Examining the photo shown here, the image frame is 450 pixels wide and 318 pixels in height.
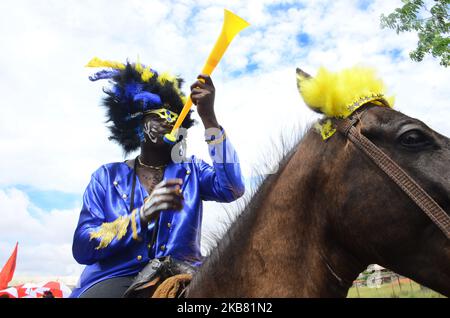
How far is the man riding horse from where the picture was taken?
300 cm

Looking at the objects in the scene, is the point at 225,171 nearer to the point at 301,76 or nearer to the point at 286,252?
the point at 301,76

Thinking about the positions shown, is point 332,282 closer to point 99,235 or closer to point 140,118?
point 99,235

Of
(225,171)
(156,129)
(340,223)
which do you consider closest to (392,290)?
(225,171)

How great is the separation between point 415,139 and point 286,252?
0.94m

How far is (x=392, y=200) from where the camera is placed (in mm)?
2135

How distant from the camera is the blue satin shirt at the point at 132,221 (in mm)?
3068

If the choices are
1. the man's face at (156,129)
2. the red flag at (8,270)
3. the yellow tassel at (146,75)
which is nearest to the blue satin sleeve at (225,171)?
the man's face at (156,129)

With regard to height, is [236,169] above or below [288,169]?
above

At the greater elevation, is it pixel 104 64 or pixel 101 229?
pixel 104 64

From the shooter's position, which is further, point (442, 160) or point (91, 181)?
point (91, 181)

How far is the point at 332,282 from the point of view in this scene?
2287mm

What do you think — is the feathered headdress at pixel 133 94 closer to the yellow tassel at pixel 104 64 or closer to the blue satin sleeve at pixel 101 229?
the yellow tassel at pixel 104 64
